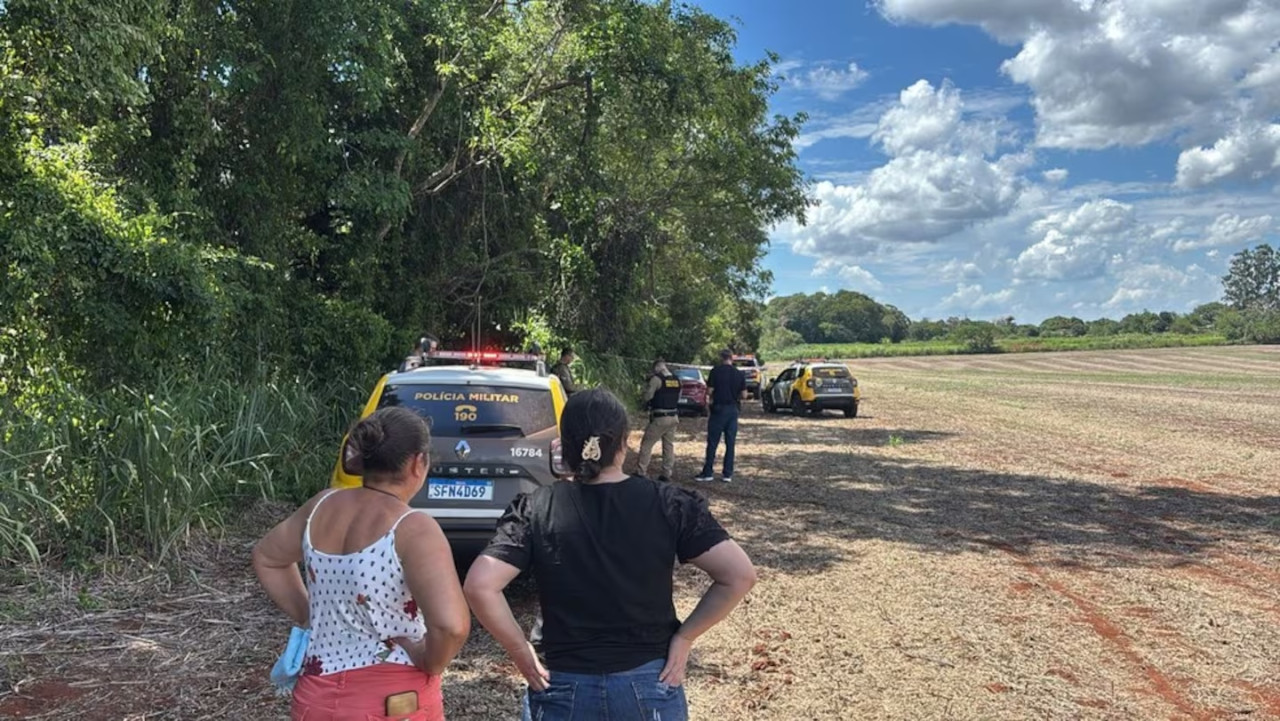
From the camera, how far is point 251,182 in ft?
39.3

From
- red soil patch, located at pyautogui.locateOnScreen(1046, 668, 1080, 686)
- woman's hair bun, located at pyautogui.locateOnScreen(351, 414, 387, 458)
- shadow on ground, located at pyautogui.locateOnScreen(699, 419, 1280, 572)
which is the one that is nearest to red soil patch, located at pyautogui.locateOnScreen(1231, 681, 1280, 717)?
red soil patch, located at pyautogui.locateOnScreen(1046, 668, 1080, 686)

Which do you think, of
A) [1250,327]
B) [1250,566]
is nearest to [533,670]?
[1250,566]

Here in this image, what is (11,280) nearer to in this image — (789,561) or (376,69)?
(376,69)

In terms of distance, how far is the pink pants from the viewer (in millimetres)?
2504

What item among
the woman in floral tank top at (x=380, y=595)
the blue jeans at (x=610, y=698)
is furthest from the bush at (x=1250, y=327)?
the woman in floral tank top at (x=380, y=595)

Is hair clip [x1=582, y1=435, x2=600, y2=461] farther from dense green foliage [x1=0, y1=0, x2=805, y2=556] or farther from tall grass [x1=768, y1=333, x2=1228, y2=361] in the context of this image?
tall grass [x1=768, y1=333, x2=1228, y2=361]

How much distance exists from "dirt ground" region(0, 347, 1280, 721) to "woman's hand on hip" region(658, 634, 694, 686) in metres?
2.44

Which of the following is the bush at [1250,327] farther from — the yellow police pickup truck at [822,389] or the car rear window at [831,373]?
the car rear window at [831,373]

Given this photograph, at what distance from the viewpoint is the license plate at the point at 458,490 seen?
6.45m

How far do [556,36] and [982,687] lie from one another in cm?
1377

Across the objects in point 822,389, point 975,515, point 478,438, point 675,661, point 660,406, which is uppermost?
point 478,438

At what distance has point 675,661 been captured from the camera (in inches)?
98.9

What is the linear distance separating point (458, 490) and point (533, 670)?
13.5ft

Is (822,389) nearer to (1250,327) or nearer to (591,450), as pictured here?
(591,450)
